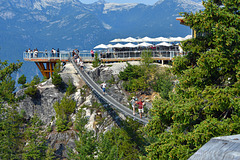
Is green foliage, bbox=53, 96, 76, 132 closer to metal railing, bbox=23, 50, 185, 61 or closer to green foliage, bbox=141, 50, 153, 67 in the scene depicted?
green foliage, bbox=141, 50, 153, 67

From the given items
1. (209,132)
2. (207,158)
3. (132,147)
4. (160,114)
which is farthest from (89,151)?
(207,158)

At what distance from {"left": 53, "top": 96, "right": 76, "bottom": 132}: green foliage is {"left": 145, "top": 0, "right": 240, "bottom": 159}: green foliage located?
1940 cm

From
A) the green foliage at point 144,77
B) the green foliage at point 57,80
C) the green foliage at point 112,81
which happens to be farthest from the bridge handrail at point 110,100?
the green foliage at point 144,77

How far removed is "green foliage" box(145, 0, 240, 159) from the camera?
28.3ft

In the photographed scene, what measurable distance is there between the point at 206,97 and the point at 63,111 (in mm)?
23440

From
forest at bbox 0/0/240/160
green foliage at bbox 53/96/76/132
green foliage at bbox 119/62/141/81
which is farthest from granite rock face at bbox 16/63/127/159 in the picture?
forest at bbox 0/0/240/160

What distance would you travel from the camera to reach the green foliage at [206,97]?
8.62 metres

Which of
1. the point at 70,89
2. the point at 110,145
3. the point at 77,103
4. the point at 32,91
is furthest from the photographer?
the point at 32,91

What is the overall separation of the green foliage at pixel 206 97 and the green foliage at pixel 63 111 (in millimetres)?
19396

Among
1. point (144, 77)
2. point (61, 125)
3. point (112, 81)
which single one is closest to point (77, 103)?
point (61, 125)

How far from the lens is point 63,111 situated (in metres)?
30.8

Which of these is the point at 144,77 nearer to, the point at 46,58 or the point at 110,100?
the point at 110,100

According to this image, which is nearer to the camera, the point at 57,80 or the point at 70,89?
the point at 70,89

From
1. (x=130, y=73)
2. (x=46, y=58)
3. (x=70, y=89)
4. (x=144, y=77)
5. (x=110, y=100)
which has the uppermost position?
(x=46, y=58)
